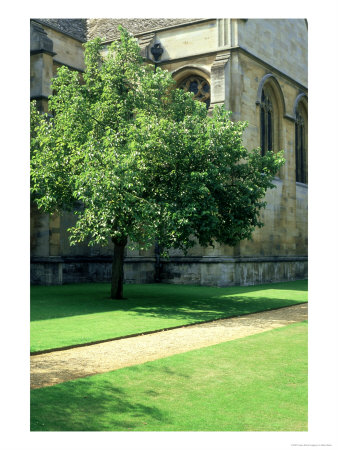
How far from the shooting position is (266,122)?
28.1 meters

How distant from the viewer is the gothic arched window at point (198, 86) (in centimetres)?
2669

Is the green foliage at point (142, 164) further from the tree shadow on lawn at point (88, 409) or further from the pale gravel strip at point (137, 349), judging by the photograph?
A: the tree shadow on lawn at point (88, 409)

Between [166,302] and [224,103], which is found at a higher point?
[224,103]

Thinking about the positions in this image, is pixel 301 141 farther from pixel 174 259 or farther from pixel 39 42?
pixel 39 42

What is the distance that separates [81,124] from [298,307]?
28.0ft

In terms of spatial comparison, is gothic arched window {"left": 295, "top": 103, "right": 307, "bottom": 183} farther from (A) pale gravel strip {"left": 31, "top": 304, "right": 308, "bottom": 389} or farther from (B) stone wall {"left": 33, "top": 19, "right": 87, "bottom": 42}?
(A) pale gravel strip {"left": 31, "top": 304, "right": 308, "bottom": 389}

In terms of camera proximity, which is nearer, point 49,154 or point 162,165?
point 162,165

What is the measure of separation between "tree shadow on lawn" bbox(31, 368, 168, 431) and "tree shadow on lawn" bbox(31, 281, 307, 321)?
20.9ft

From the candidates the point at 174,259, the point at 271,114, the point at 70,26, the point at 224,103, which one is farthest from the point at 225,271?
the point at 70,26

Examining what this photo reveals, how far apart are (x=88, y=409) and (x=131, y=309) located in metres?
9.01

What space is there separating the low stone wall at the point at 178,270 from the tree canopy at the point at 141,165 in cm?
649

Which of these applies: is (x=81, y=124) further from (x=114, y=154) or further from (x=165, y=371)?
(x=165, y=371)
